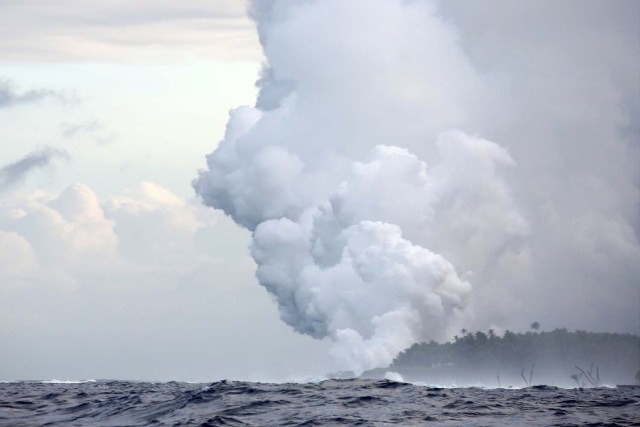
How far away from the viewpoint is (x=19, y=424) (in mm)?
53188

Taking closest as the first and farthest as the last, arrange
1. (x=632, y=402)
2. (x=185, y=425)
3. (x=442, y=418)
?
(x=185, y=425) < (x=442, y=418) < (x=632, y=402)

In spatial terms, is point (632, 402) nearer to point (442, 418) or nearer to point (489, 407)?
point (489, 407)

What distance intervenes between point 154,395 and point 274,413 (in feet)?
67.8

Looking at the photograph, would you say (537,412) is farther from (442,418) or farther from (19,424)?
(19,424)

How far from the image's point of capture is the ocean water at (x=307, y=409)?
52.6 m

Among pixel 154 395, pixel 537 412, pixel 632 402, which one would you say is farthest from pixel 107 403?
pixel 632 402

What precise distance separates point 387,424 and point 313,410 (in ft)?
26.8

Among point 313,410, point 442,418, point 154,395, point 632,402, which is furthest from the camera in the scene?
point 154,395

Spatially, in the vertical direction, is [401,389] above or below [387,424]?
above

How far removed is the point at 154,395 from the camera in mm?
74625

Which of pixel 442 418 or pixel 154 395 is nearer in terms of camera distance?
pixel 442 418

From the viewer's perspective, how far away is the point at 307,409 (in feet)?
193

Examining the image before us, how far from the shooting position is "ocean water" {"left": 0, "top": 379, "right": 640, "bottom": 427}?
52625 millimetres

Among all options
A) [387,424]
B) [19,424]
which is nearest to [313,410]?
[387,424]
